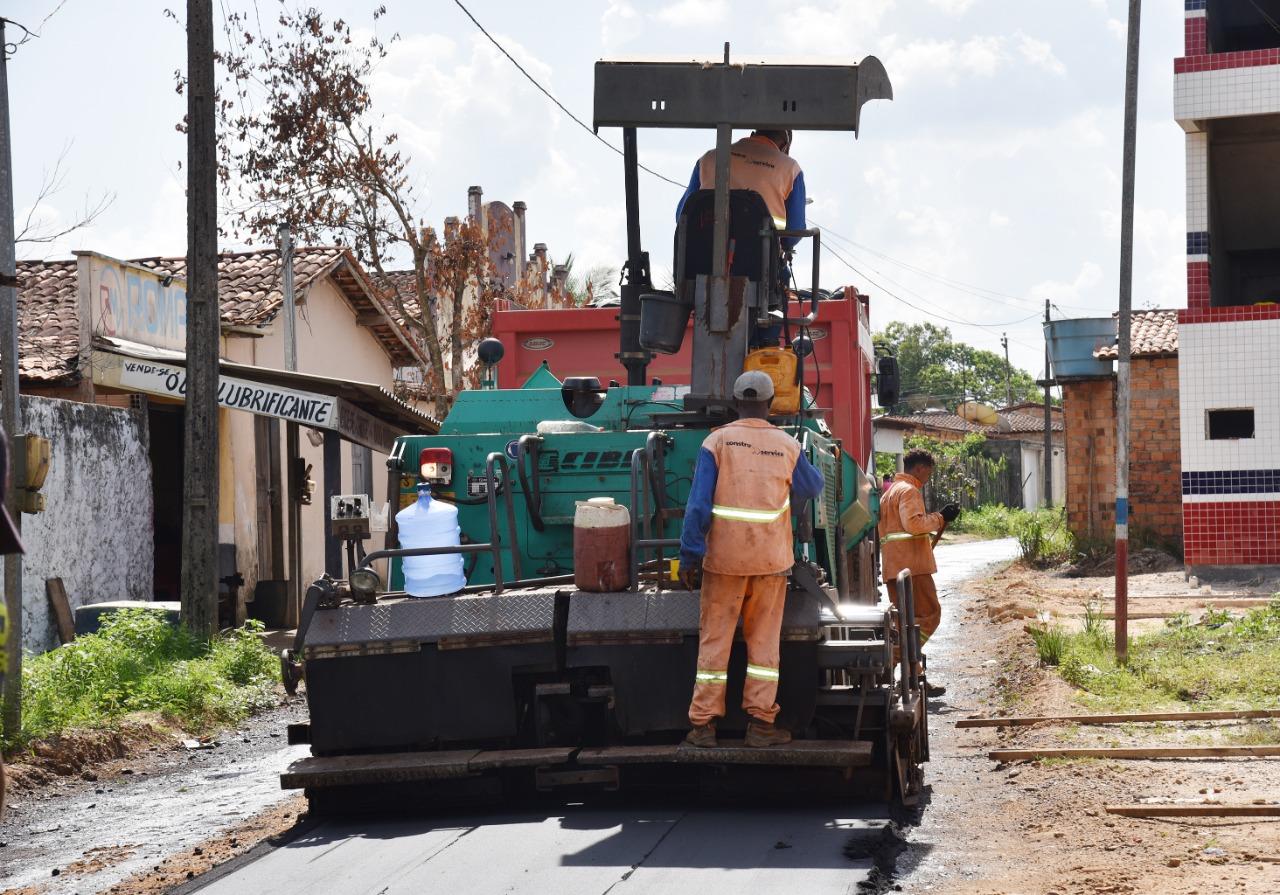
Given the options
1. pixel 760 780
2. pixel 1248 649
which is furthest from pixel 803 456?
pixel 1248 649

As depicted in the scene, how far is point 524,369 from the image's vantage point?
38.6 feet

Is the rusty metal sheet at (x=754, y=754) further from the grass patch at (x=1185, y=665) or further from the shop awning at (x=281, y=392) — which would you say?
the shop awning at (x=281, y=392)

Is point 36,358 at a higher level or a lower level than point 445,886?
higher

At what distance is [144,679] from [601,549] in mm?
5999

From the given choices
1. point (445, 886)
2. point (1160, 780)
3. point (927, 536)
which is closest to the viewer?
point (445, 886)

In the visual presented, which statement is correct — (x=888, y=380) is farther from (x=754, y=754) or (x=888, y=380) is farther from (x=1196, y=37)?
(x=1196, y=37)

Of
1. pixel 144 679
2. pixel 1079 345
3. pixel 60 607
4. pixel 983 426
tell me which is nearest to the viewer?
pixel 144 679

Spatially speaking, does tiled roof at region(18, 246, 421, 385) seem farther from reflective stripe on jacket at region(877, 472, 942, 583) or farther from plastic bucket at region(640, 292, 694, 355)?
plastic bucket at region(640, 292, 694, 355)

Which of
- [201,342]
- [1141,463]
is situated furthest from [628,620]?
[1141,463]

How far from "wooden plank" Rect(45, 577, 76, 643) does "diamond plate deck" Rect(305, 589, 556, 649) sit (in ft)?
28.8

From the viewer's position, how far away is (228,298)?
22422 mm

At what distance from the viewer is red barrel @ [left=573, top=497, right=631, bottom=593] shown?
7.21m

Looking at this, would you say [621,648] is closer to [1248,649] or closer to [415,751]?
[415,751]

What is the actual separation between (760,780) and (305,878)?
2126 mm
